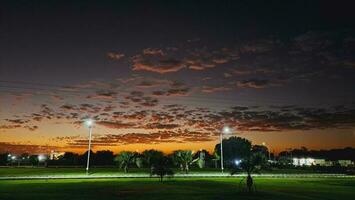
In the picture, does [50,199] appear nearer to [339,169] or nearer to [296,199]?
[296,199]

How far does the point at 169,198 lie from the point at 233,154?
130 m

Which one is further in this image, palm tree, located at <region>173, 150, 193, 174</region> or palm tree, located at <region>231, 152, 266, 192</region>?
palm tree, located at <region>173, 150, 193, 174</region>

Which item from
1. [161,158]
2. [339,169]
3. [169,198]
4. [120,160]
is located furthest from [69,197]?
[339,169]

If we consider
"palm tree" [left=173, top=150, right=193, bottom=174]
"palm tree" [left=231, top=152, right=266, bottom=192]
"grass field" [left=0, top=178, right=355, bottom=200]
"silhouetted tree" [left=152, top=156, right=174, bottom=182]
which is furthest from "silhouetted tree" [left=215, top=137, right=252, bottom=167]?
"palm tree" [left=231, top=152, right=266, bottom=192]

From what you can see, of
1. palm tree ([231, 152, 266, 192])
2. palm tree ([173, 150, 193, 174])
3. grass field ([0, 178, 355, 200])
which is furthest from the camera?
palm tree ([173, 150, 193, 174])

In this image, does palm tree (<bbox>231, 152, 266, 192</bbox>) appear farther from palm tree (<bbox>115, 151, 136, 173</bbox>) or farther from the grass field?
palm tree (<bbox>115, 151, 136, 173</bbox>)

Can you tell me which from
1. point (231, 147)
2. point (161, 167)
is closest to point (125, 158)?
point (161, 167)

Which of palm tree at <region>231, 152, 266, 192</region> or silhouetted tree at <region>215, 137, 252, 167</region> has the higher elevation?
silhouetted tree at <region>215, 137, 252, 167</region>

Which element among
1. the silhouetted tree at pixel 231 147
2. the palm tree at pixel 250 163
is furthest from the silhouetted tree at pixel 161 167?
the silhouetted tree at pixel 231 147

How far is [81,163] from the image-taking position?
165m

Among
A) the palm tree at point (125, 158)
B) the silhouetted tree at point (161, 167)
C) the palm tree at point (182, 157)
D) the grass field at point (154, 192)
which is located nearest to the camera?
the grass field at point (154, 192)

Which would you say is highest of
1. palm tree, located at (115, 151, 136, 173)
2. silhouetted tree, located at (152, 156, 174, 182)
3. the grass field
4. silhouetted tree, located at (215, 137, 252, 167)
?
silhouetted tree, located at (215, 137, 252, 167)

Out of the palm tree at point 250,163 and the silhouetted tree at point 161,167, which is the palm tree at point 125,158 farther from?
the palm tree at point 250,163

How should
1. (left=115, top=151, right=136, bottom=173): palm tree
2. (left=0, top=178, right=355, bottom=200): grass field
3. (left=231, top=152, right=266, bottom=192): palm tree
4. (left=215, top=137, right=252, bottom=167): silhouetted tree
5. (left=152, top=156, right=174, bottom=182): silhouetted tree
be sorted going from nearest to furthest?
(left=0, top=178, right=355, bottom=200): grass field < (left=231, top=152, right=266, bottom=192): palm tree < (left=152, top=156, right=174, bottom=182): silhouetted tree < (left=115, top=151, right=136, bottom=173): palm tree < (left=215, top=137, right=252, bottom=167): silhouetted tree
